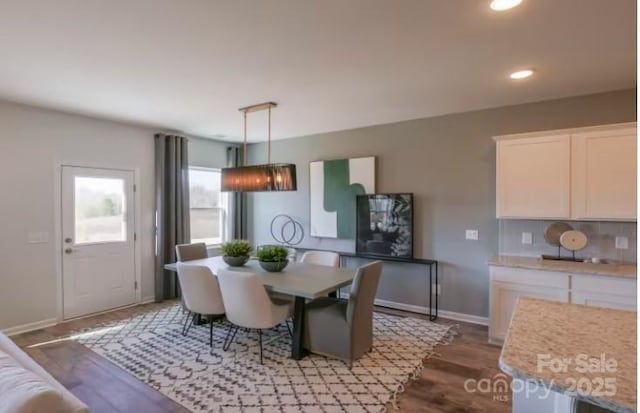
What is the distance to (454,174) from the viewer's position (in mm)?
4457

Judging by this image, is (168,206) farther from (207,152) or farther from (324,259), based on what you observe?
(324,259)

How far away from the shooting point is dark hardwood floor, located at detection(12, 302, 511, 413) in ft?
8.36

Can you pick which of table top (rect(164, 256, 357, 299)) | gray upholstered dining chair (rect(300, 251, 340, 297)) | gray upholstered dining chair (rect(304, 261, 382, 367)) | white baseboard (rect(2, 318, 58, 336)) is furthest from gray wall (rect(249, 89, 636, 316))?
white baseboard (rect(2, 318, 58, 336))

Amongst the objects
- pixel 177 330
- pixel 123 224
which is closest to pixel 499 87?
pixel 177 330

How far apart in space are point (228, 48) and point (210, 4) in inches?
22.1

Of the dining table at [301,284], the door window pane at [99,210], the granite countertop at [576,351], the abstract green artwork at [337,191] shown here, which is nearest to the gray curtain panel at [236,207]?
the abstract green artwork at [337,191]

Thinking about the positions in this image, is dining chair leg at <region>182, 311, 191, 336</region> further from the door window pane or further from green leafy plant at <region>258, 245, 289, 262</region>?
the door window pane

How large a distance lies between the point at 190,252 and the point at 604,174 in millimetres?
4573

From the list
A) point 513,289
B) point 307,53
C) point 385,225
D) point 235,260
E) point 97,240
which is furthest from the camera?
point 385,225

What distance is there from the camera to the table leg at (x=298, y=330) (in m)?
3.26

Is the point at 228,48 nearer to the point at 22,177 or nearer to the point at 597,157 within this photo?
the point at 22,177

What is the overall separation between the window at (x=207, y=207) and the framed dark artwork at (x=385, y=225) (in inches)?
104

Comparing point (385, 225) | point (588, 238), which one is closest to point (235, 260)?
point (385, 225)

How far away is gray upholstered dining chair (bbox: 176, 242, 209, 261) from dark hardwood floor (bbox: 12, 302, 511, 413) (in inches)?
53.3
